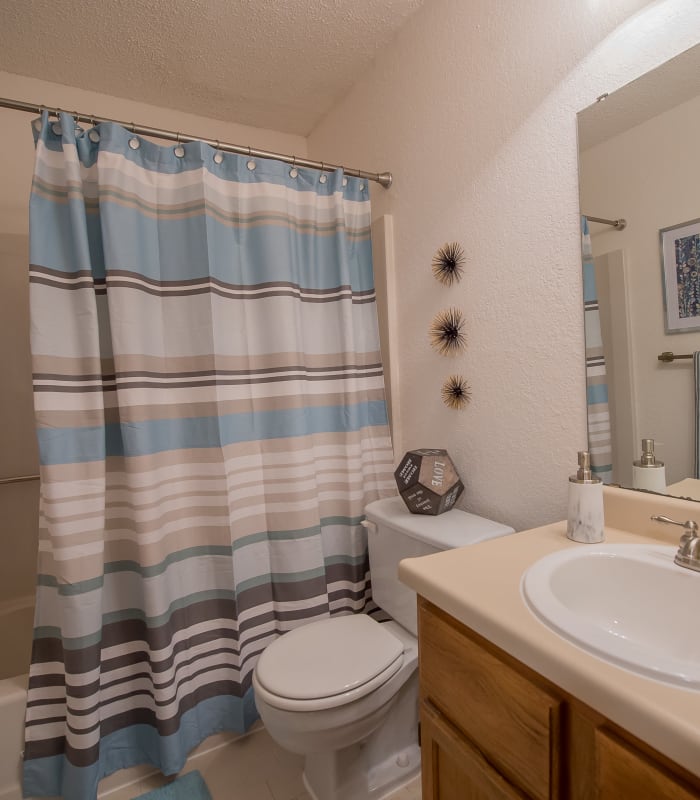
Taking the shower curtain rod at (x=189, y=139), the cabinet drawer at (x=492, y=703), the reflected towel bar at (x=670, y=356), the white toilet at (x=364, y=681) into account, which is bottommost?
the white toilet at (x=364, y=681)

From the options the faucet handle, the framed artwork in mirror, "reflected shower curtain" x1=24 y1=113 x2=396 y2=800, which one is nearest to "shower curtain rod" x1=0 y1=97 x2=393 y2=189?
"reflected shower curtain" x1=24 y1=113 x2=396 y2=800

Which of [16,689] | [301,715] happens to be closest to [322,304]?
[301,715]

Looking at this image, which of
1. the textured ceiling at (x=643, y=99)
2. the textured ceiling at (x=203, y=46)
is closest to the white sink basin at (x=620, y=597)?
the textured ceiling at (x=643, y=99)

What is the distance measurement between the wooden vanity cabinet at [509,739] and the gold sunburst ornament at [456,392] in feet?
2.37

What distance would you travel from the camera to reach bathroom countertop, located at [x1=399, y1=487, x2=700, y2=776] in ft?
1.49

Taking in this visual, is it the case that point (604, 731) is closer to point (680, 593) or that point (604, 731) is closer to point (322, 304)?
point (680, 593)

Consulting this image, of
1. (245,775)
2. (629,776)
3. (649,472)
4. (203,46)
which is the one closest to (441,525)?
(649,472)

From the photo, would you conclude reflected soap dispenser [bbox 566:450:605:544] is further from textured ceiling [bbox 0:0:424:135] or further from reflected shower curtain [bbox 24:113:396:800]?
textured ceiling [bbox 0:0:424:135]

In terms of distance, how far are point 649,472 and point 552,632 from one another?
1.78 ft

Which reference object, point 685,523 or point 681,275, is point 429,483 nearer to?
point 685,523

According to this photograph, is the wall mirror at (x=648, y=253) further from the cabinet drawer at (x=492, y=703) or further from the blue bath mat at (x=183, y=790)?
the blue bath mat at (x=183, y=790)

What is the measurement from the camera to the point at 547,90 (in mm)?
1106

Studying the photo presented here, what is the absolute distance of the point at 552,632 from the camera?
609mm

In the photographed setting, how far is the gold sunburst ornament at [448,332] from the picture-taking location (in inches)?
55.4
